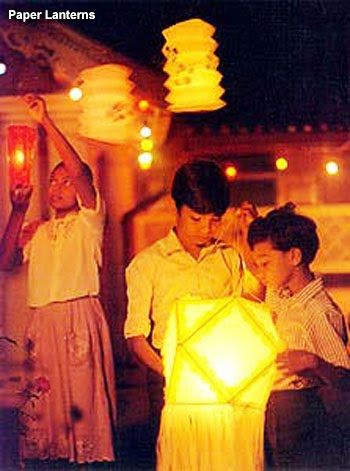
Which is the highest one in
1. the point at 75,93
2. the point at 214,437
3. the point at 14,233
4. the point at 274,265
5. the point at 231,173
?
the point at 75,93

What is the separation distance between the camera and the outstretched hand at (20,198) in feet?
8.78

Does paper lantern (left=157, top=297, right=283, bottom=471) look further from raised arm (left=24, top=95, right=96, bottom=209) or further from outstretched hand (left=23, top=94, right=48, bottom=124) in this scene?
outstretched hand (left=23, top=94, right=48, bottom=124)

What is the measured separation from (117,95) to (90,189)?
Result: 0.26 meters

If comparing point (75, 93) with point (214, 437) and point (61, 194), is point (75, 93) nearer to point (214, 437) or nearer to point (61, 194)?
point (61, 194)

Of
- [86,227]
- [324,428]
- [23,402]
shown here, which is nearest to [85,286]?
[86,227]

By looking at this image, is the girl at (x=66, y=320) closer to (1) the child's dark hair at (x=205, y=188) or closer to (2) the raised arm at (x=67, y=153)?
(2) the raised arm at (x=67, y=153)

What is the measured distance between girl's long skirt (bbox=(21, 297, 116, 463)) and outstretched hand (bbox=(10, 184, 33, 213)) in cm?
27

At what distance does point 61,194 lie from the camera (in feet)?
8.81

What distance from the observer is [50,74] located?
268 centimetres

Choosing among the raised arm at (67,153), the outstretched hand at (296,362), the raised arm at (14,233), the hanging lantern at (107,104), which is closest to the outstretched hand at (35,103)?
the raised arm at (67,153)

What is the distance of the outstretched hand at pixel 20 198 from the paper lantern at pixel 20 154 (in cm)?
2

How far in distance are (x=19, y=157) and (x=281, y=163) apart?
2.23 feet

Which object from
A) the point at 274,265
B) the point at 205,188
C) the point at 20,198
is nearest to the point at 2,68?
the point at 20,198

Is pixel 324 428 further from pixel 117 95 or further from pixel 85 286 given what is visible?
pixel 117 95
